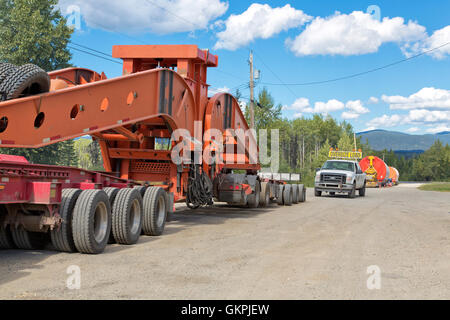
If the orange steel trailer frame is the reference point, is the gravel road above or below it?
below

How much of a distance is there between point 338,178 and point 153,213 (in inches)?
752

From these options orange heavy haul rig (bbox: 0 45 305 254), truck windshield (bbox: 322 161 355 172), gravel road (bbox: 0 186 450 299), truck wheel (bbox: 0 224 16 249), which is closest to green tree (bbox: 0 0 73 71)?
truck windshield (bbox: 322 161 355 172)

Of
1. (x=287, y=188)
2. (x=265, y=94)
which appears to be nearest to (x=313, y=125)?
(x=265, y=94)

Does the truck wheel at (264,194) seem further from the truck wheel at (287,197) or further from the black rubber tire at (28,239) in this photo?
the black rubber tire at (28,239)

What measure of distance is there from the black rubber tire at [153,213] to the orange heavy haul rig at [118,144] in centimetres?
2

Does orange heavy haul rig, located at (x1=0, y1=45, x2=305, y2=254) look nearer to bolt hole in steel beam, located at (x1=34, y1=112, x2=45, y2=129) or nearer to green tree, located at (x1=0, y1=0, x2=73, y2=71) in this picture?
bolt hole in steel beam, located at (x1=34, y1=112, x2=45, y2=129)

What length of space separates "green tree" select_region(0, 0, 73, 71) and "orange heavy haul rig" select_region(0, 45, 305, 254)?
24103 mm

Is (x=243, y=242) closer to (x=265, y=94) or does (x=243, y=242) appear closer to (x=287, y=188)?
(x=287, y=188)

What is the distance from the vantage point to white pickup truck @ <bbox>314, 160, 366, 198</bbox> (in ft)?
88.7

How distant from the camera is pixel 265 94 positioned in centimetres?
7612

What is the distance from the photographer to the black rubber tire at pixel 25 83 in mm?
6738

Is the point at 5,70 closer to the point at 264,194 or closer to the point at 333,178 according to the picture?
the point at 264,194

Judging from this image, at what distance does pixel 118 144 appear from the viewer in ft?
40.2
